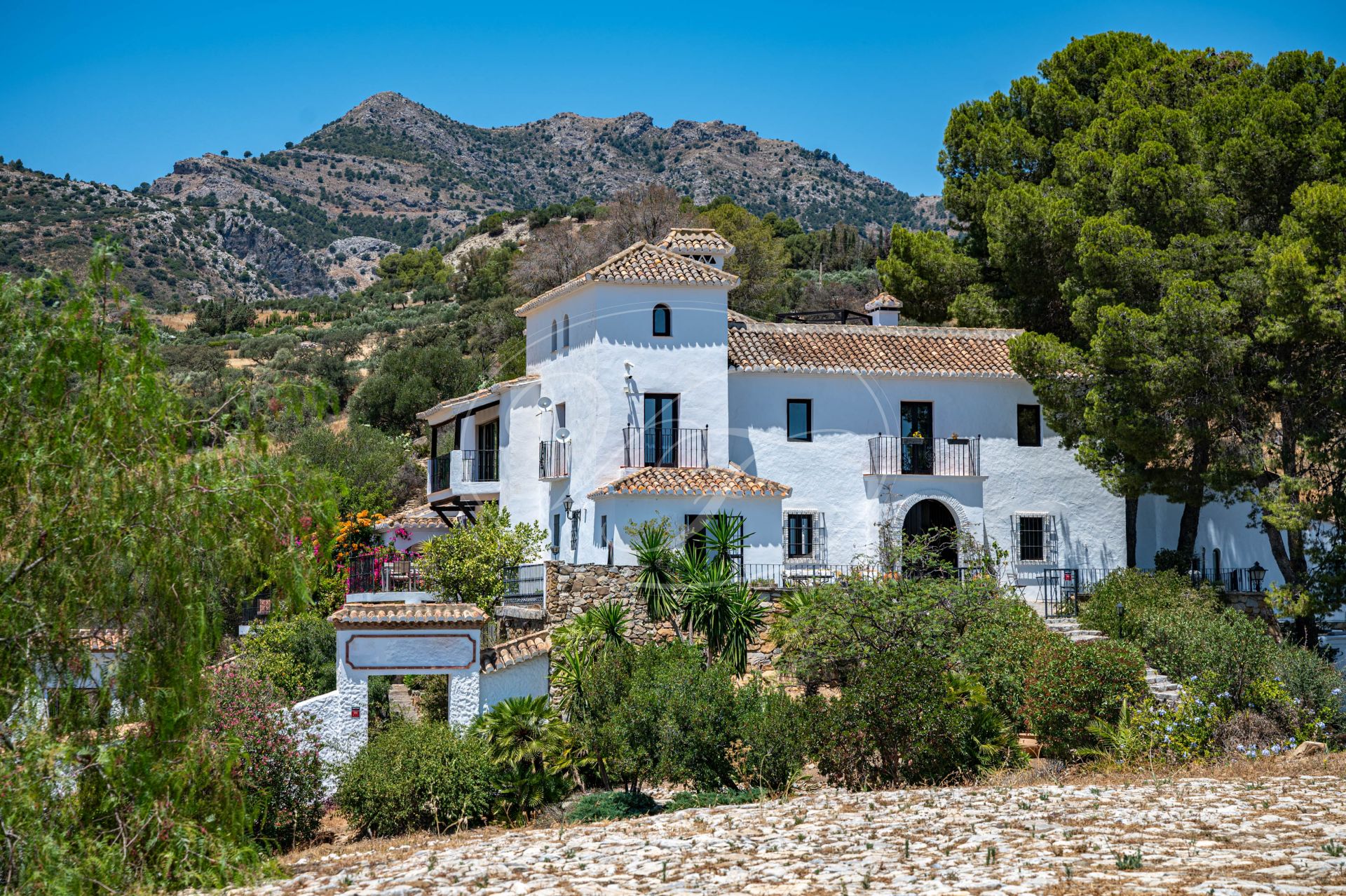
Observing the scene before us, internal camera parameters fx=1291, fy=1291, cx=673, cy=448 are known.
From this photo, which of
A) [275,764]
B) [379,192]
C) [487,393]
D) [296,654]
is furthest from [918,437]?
[379,192]

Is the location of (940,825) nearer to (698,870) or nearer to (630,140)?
(698,870)

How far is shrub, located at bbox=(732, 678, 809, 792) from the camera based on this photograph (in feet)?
56.8

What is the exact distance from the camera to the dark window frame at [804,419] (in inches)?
1152

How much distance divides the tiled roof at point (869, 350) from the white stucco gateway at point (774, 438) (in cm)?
5

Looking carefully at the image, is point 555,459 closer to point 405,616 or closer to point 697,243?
point 697,243

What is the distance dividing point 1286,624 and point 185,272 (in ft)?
226

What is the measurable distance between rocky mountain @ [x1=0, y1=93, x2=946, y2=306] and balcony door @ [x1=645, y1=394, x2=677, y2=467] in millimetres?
50923

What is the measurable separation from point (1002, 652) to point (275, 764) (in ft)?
37.9

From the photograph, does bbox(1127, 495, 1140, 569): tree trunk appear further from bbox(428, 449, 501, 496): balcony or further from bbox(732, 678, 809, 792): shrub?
bbox(732, 678, 809, 792): shrub

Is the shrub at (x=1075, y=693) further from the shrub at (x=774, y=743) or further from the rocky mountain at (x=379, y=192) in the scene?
the rocky mountain at (x=379, y=192)

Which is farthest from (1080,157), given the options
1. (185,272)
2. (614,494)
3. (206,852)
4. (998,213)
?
(185,272)

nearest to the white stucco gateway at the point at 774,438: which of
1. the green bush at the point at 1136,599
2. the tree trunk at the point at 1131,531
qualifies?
the tree trunk at the point at 1131,531

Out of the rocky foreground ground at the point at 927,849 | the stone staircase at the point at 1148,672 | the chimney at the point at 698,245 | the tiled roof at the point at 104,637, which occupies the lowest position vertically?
the rocky foreground ground at the point at 927,849

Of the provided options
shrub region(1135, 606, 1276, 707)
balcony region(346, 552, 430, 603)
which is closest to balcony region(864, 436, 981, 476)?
shrub region(1135, 606, 1276, 707)
